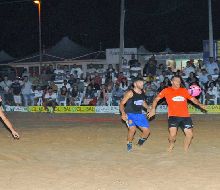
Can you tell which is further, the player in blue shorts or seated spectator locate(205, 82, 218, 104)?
seated spectator locate(205, 82, 218, 104)

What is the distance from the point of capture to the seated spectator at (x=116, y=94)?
2322cm

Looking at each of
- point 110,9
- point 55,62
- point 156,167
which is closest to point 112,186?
point 156,167

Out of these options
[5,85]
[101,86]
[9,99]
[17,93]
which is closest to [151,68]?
[101,86]

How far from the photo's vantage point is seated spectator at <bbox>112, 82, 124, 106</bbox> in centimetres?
2322

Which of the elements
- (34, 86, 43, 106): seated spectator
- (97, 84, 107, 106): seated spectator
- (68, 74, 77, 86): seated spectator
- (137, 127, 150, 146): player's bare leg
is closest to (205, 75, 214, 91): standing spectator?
(97, 84, 107, 106): seated spectator

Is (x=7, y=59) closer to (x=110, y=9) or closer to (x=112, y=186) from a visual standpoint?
(x=110, y=9)

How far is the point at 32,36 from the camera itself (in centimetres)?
6431

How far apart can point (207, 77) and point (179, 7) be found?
110 feet

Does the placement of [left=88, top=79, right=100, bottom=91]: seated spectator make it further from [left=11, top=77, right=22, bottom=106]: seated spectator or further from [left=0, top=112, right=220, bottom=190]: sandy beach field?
[left=0, top=112, right=220, bottom=190]: sandy beach field

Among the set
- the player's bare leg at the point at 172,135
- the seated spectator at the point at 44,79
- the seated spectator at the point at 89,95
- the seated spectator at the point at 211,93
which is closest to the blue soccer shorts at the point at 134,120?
the player's bare leg at the point at 172,135

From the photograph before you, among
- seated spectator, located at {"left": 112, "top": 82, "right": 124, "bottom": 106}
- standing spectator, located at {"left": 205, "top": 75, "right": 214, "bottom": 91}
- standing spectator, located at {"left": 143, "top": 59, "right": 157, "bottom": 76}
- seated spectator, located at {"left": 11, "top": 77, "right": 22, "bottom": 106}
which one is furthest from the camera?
seated spectator, located at {"left": 11, "top": 77, "right": 22, "bottom": 106}

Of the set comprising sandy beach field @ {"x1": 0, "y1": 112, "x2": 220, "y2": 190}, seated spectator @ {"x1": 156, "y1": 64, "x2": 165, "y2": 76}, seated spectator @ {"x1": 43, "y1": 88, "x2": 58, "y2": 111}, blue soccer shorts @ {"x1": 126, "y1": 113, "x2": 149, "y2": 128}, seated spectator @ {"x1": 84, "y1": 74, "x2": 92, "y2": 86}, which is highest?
seated spectator @ {"x1": 156, "y1": 64, "x2": 165, "y2": 76}

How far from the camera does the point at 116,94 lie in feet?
76.3

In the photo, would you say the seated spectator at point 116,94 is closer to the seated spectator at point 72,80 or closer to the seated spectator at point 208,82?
the seated spectator at point 72,80
